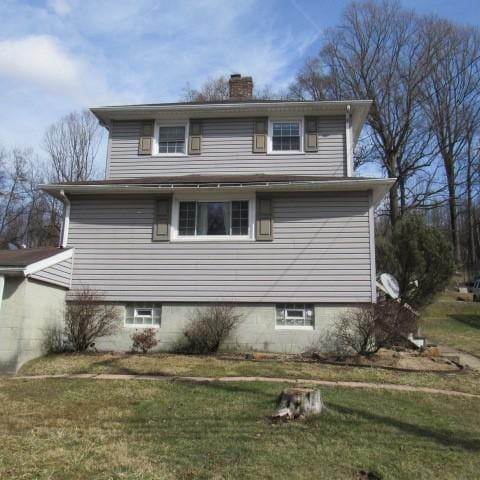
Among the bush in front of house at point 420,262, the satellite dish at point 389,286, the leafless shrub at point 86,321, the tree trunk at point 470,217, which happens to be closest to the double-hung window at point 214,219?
the leafless shrub at point 86,321

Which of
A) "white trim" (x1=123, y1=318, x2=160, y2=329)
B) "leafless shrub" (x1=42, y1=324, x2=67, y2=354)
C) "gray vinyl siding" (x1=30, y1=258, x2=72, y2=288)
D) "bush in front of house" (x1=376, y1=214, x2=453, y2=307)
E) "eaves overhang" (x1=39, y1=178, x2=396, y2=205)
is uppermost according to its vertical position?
"eaves overhang" (x1=39, y1=178, x2=396, y2=205)

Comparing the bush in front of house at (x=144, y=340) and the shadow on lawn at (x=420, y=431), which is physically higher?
the bush in front of house at (x=144, y=340)

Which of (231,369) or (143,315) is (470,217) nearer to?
(143,315)

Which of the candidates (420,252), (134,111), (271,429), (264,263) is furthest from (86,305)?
(420,252)

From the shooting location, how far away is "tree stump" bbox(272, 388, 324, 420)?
6207 millimetres

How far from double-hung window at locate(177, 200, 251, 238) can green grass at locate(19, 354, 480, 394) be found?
10.5 ft

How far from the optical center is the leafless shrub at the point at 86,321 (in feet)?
37.3

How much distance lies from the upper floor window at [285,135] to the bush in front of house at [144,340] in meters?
5.98

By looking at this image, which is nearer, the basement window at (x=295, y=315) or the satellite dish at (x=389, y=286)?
the basement window at (x=295, y=315)

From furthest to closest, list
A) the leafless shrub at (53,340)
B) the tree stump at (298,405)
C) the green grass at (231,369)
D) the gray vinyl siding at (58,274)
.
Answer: the leafless shrub at (53,340)
the gray vinyl siding at (58,274)
the green grass at (231,369)
the tree stump at (298,405)

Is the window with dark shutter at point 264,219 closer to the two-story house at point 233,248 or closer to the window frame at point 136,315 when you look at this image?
the two-story house at point 233,248

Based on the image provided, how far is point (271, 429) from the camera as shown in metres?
5.83

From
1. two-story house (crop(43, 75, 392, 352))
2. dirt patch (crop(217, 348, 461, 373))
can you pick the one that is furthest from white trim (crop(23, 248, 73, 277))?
dirt patch (crop(217, 348, 461, 373))

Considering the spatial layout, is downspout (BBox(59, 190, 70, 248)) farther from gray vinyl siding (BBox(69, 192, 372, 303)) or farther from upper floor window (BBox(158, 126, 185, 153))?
upper floor window (BBox(158, 126, 185, 153))
